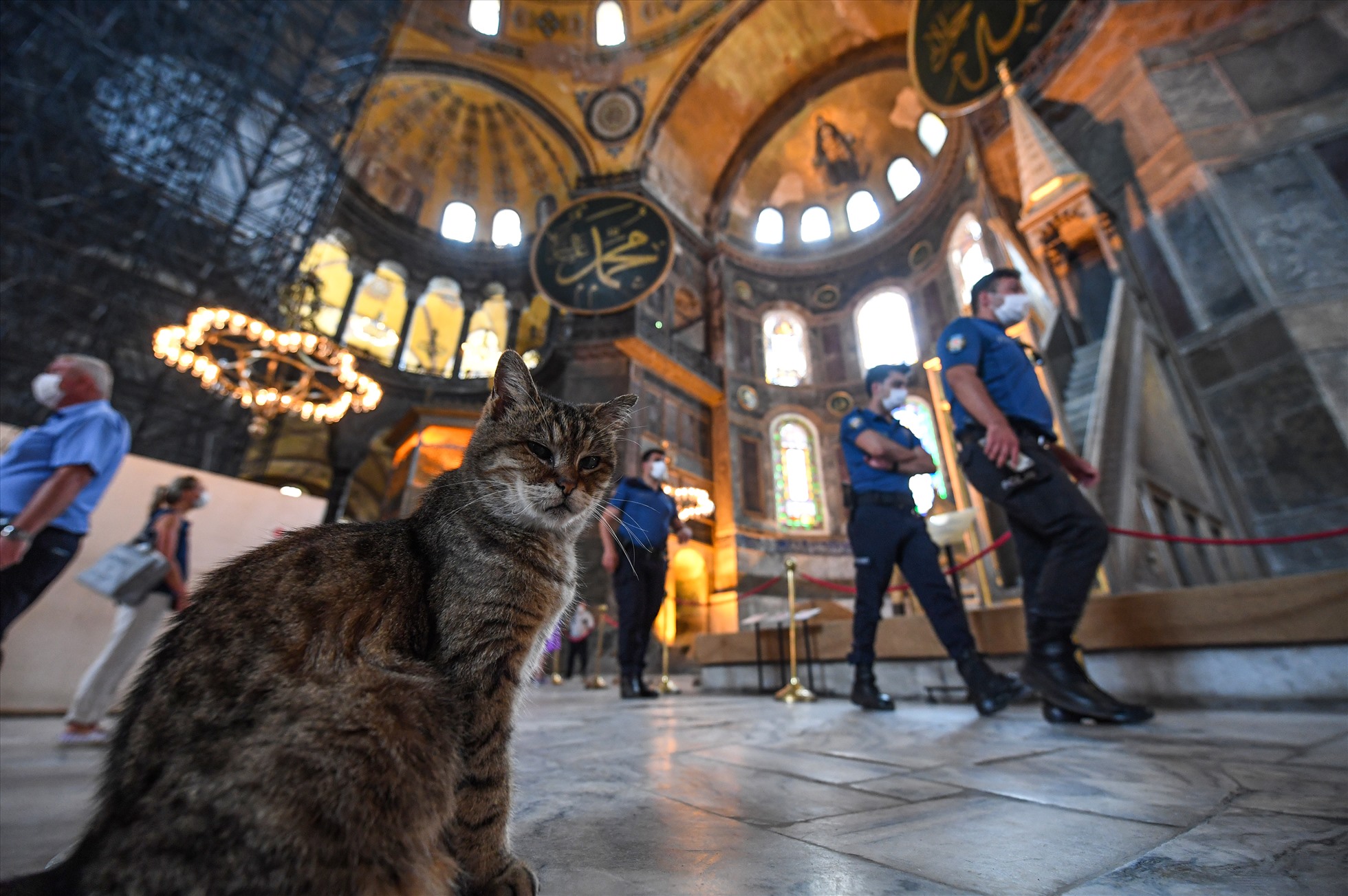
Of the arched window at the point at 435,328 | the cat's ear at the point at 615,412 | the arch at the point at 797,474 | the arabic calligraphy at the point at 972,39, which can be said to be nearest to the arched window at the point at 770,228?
the arch at the point at 797,474

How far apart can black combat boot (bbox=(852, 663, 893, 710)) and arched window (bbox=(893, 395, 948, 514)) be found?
11.1 metres

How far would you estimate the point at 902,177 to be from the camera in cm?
1702

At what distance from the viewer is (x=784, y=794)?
130cm

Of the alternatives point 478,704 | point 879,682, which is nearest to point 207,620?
point 478,704

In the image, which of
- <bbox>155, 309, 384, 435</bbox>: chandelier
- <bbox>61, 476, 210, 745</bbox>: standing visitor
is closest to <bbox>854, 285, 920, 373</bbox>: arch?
<bbox>155, 309, 384, 435</bbox>: chandelier

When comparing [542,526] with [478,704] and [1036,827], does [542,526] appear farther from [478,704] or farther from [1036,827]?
[1036,827]

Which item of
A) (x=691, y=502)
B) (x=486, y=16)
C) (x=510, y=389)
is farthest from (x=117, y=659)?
(x=486, y=16)

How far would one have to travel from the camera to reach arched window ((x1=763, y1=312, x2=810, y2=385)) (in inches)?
682

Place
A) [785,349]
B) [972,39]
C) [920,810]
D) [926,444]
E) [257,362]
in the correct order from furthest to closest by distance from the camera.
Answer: [785,349] < [926,444] < [257,362] < [972,39] < [920,810]

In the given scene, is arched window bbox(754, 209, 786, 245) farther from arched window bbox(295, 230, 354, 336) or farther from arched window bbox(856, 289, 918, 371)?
arched window bbox(295, 230, 354, 336)

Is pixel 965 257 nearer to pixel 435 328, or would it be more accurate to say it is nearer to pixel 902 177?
pixel 902 177

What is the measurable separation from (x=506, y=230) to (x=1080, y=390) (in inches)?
716

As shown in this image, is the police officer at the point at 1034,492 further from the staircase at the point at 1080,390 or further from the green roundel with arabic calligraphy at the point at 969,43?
the green roundel with arabic calligraphy at the point at 969,43

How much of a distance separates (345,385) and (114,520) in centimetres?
647
